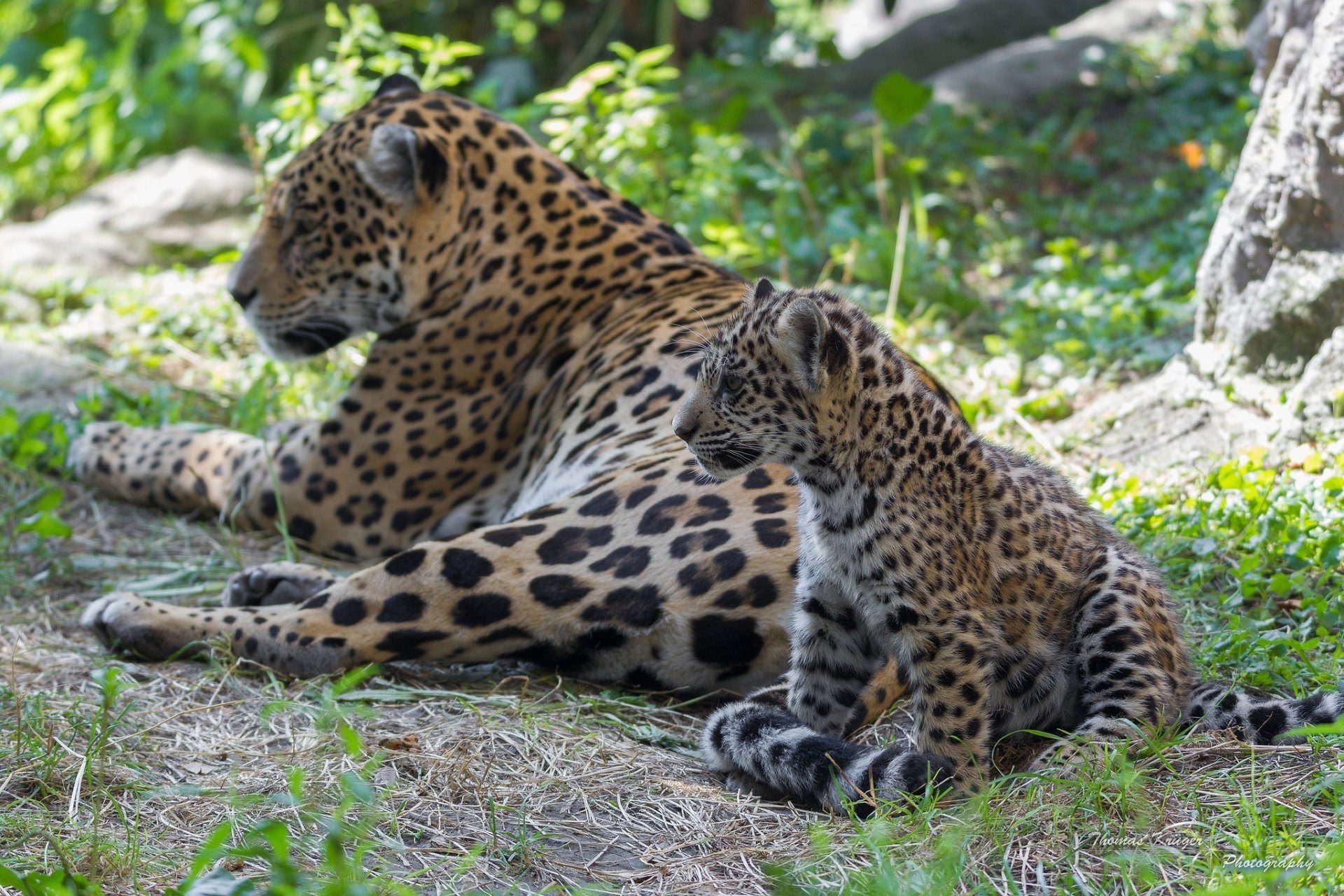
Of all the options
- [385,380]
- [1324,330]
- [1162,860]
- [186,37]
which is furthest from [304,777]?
[186,37]

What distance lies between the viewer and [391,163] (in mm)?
5988

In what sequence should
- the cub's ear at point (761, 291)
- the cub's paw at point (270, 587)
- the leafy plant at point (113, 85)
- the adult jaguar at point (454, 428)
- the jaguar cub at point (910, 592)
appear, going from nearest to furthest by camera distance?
the jaguar cub at point (910, 592) < the cub's ear at point (761, 291) < the adult jaguar at point (454, 428) < the cub's paw at point (270, 587) < the leafy plant at point (113, 85)

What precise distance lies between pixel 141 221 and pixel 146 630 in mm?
7210

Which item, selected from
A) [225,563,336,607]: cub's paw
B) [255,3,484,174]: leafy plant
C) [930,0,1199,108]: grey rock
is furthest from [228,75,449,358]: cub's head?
[930,0,1199,108]: grey rock

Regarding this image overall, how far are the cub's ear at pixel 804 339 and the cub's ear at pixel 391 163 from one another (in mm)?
2664

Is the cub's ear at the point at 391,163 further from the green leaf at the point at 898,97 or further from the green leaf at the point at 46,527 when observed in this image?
the green leaf at the point at 898,97

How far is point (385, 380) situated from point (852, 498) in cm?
288

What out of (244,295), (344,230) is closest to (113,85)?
(244,295)

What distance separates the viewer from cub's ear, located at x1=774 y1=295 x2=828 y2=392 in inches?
148

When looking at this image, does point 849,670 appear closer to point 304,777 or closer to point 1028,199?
point 304,777

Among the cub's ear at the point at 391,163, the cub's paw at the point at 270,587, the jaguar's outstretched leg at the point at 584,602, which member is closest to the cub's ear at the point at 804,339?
the jaguar's outstretched leg at the point at 584,602

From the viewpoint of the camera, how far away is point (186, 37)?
12.4 m

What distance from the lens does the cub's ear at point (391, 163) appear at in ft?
19.3

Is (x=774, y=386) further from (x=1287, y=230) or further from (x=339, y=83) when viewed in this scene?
(x=339, y=83)
